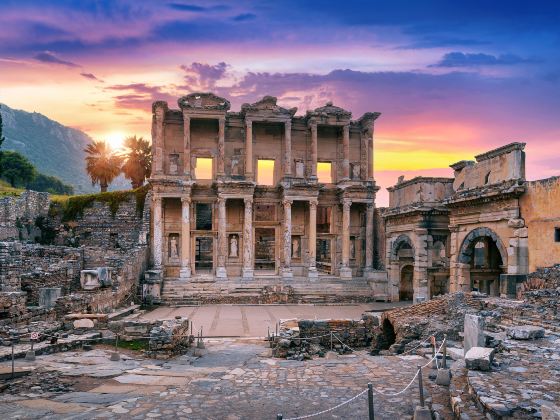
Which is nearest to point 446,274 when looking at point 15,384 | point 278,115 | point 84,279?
point 278,115

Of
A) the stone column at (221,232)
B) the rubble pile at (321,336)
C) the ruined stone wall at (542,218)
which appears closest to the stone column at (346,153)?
the stone column at (221,232)

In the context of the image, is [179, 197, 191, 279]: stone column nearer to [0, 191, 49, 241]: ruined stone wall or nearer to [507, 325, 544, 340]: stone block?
[0, 191, 49, 241]: ruined stone wall

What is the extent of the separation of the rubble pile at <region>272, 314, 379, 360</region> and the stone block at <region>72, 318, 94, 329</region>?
6.16 meters

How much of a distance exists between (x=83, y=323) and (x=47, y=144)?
172 meters

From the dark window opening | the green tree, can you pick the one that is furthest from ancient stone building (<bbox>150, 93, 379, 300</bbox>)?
the green tree

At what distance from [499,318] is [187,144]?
2451 centimetres

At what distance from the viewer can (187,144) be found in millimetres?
33062

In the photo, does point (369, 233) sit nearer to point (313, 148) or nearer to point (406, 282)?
point (406, 282)

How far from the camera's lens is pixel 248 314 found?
23.9 meters

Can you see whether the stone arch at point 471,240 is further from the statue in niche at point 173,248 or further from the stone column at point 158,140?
the stone column at point 158,140

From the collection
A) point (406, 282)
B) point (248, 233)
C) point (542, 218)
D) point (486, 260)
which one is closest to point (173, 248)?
point (248, 233)

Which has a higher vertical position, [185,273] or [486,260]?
[486,260]

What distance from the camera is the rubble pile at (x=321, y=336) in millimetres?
15055

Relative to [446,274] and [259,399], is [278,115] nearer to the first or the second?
[446,274]
